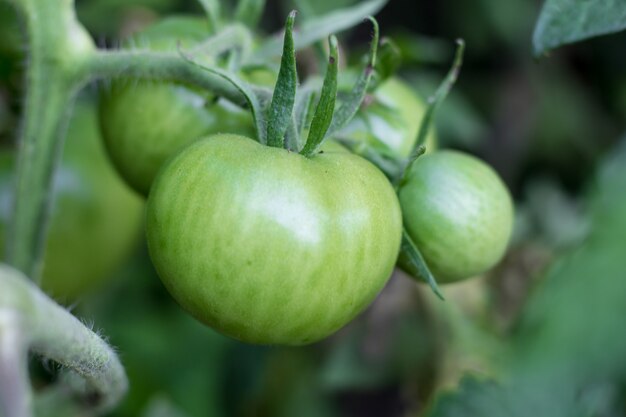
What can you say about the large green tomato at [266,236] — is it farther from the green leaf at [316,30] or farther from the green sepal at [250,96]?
the green leaf at [316,30]

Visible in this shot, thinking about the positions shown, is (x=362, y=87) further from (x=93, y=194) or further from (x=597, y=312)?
(x=597, y=312)

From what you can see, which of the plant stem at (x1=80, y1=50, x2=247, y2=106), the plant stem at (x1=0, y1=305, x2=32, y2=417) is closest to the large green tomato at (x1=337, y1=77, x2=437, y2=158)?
the plant stem at (x1=80, y1=50, x2=247, y2=106)

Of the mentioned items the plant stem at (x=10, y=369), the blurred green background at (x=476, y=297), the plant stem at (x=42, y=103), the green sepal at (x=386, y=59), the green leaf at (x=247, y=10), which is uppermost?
the plant stem at (x=10, y=369)

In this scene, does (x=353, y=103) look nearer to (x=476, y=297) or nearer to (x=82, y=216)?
(x=82, y=216)

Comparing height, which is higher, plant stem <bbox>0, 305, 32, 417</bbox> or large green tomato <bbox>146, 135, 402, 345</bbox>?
plant stem <bbox>0, 305, 32, 417</bbox>

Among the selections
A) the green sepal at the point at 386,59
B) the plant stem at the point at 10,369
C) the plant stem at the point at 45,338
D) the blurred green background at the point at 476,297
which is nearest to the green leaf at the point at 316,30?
the green sepal at the point at 386,59

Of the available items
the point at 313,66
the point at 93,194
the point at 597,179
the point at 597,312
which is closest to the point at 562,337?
the point at 597,312

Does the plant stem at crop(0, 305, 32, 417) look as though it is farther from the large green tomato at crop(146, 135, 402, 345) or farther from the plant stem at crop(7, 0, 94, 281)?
the plant stem at crop(7, 0, 94, 281)
